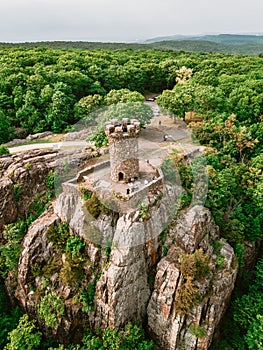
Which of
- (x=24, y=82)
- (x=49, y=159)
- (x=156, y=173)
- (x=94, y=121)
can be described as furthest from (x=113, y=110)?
(x=24, y=82)

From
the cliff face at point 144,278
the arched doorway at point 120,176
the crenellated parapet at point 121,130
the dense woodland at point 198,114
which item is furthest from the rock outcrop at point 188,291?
the crenellated parapet at point 121,130

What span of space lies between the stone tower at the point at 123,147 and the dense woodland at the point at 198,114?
17.7 ft

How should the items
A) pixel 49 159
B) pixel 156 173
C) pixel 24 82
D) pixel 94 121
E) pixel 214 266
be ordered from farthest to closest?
pixel 24 82, pixel 94 121, pixel 49 159, pixel 156 173, pixel 214 266

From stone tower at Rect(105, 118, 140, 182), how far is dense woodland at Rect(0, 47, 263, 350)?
5401 mm

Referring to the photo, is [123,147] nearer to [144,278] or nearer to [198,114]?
[144,278]

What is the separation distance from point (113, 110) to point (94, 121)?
6.22 meters

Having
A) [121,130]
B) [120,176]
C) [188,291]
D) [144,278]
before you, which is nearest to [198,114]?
[120,176]

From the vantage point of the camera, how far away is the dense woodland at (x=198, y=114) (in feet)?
79.2

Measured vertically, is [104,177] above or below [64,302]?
above

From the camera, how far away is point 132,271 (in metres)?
21.3

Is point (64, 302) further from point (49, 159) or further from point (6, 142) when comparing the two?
point (6, 142)

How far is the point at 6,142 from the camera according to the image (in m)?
38.7

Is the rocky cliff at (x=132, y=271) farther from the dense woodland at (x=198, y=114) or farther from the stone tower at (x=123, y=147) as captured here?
the stone tower at (x=123, y=147)

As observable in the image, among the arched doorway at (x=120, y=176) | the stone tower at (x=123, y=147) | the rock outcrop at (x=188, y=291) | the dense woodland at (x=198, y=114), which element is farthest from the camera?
the dense woodland at (x=198, y=114)
